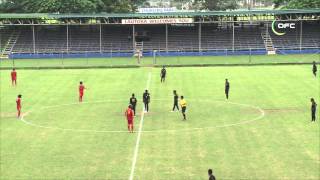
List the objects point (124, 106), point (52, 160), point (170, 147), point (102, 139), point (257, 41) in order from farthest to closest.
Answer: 1. point (257, 41)
2. point (124, 106)
3. point (102, 139)
4. point (170, 147)
5. point (52, 160)

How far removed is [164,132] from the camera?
31469mm

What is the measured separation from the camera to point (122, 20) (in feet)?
283

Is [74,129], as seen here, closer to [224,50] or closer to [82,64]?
[82,64]

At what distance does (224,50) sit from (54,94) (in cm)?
4556

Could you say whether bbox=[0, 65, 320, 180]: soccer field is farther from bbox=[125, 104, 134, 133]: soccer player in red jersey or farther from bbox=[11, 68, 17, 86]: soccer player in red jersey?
bbox=[11, 68, 17, 86]: soccer player in red jersey

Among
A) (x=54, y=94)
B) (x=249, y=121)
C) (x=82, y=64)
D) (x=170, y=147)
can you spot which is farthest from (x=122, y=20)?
(x=170, y=147)

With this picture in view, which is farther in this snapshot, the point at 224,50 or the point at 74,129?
the point at 224,50
